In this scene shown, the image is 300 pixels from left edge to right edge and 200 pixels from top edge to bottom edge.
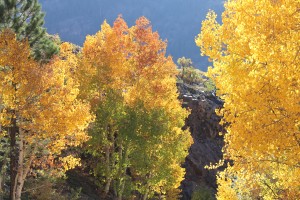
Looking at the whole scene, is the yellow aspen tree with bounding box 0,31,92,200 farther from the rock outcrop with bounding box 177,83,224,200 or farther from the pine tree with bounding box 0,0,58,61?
the rock outcrop with bounding box 177,83,224,200

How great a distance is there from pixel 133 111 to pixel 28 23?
711 cm

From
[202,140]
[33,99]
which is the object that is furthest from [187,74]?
[33,99]

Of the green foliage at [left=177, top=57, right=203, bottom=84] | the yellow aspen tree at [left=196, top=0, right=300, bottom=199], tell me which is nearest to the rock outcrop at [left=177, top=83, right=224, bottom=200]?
the green foliage at [left=177, top=57, right=203, bottom=84]

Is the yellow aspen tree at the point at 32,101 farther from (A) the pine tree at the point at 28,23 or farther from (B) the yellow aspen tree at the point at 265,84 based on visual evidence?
(B) the yellow aspen tree at the point at 265,84

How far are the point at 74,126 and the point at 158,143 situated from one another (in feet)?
23.8

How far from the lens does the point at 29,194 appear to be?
56.4ft

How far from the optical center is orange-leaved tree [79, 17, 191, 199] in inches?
728

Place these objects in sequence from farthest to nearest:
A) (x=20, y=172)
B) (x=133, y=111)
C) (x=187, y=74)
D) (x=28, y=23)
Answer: (x=187, y=74), (x=133, y=111), (x=28, y=23), (x=20, y=172)

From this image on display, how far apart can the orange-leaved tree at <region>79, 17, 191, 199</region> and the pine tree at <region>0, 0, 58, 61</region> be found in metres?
3.98

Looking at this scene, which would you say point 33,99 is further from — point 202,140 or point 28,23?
point 202,140

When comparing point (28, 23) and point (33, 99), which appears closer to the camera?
point (33, 99)

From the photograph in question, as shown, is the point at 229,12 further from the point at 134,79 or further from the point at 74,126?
the point at 134,79

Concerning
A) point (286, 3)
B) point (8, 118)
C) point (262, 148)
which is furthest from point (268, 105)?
point (8, 118)

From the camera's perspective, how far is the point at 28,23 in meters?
16.3
